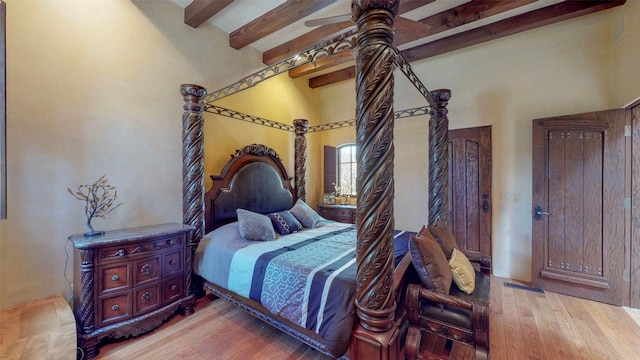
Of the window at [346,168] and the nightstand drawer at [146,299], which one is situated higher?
the window at [346,168]

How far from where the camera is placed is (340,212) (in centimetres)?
431

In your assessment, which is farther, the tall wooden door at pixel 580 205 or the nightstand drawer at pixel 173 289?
the tall wooden door at pixel 580 205

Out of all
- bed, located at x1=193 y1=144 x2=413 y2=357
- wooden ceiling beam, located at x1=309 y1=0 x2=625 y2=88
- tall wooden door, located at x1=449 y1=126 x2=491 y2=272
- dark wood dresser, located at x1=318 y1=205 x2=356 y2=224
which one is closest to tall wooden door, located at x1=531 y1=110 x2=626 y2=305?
tall wooden door, located at x1=449 y1=126 x2=491 y2=272

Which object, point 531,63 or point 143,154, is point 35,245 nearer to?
point 143,154

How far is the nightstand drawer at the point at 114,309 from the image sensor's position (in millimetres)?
1882

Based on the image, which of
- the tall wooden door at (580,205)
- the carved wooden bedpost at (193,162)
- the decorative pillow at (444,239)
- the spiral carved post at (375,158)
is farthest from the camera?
the tall wooden door at (580,205)

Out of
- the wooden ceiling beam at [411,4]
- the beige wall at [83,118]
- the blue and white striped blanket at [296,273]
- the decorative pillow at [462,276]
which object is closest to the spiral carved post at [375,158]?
the blue and white striped blanket at [296,273]

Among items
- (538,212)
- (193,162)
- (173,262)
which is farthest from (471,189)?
(173,262)

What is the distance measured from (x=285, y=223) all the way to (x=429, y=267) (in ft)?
6.18

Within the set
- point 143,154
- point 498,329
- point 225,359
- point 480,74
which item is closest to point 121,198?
point 143,154

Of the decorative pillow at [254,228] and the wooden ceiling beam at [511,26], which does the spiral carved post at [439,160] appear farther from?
the decorative pillow at [254,228]

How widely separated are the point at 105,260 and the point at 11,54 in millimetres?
1794

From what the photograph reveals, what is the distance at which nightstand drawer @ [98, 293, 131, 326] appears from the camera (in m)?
1.88

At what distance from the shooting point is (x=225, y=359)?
72.0 inches
